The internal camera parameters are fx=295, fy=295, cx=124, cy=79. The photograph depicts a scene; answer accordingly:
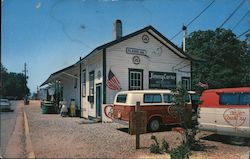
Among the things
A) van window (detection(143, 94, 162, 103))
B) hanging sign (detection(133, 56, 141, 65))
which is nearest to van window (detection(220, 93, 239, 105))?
van window (detection(143, 94, 162, 103))

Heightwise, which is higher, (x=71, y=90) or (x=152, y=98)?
(x=71, y=90)

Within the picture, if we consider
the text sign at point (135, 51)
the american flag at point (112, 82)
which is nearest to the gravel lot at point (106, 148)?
the american flag at point (112, 82)

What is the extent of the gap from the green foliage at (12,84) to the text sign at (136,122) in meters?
3.30

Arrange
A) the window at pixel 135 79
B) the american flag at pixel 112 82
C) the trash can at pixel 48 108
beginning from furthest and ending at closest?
the trash can at pixel 48 108 → the window at pixel 135 79 → the american flag at pixel 112 82

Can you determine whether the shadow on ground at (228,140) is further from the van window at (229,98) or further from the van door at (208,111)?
the van window at (229,98)

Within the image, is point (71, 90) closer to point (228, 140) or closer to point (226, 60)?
point (226, 60)

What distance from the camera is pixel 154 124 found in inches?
492

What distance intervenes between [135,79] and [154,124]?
15.3 feet

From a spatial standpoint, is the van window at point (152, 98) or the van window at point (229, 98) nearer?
the van window at point (229, 98)

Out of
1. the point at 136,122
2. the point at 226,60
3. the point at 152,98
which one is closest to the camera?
the point at 136,122

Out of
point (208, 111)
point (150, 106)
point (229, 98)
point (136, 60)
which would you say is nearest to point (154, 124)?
point (150, 106)

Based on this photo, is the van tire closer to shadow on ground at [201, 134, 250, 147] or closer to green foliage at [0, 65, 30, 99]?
shadow on ground at [201, 134, 250, 147]

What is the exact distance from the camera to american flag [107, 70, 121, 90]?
15.9 m

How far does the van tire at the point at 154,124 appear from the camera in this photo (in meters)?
12.4
